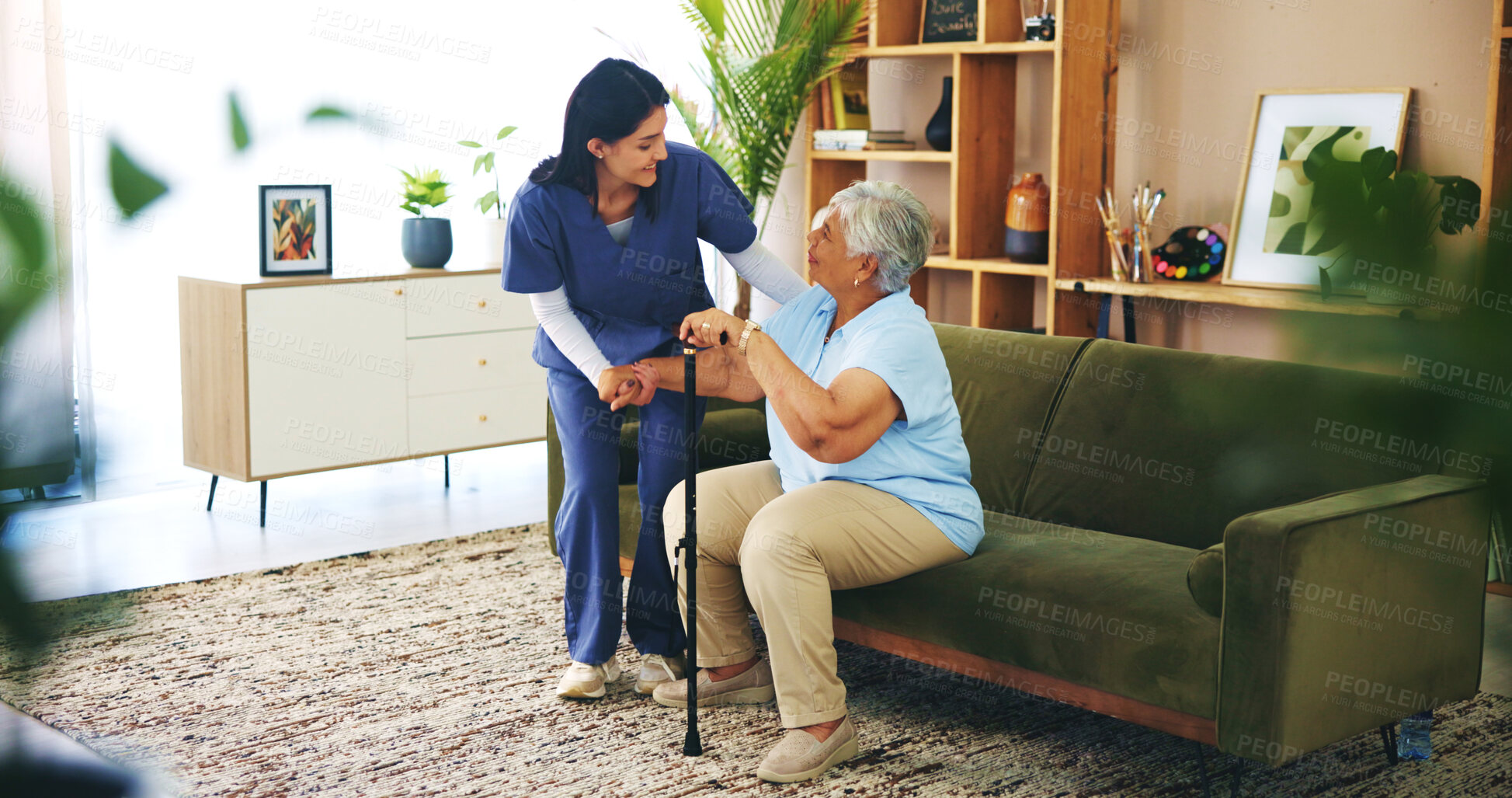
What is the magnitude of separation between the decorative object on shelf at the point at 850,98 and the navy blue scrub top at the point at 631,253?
236 centimetres

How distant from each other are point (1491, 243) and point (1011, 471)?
2376 millimetres

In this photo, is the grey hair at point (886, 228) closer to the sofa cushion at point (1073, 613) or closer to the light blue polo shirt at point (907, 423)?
the light blue polo shirt at point (907, 423)

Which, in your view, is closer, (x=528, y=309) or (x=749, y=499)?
(x=749, y=499)

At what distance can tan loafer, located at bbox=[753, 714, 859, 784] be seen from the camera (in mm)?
2178

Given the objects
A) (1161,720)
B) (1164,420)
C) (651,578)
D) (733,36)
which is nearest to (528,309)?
(733,36)

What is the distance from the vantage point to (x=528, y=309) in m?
4.47

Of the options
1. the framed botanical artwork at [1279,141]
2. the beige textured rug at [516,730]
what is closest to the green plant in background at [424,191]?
the beige textured rug at [516,730]

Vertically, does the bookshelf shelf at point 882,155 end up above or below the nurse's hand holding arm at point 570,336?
above

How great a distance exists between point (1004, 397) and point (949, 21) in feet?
7.02

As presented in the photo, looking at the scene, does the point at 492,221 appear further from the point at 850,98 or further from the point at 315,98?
the point at 850,98

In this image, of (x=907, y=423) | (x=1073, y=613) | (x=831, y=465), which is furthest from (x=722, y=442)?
(x=1073, y=613)

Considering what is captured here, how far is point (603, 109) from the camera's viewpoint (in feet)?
7.73

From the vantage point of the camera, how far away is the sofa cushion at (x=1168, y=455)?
2381mm

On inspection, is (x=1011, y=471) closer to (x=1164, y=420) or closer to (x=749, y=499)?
(x=1164, y=420)
